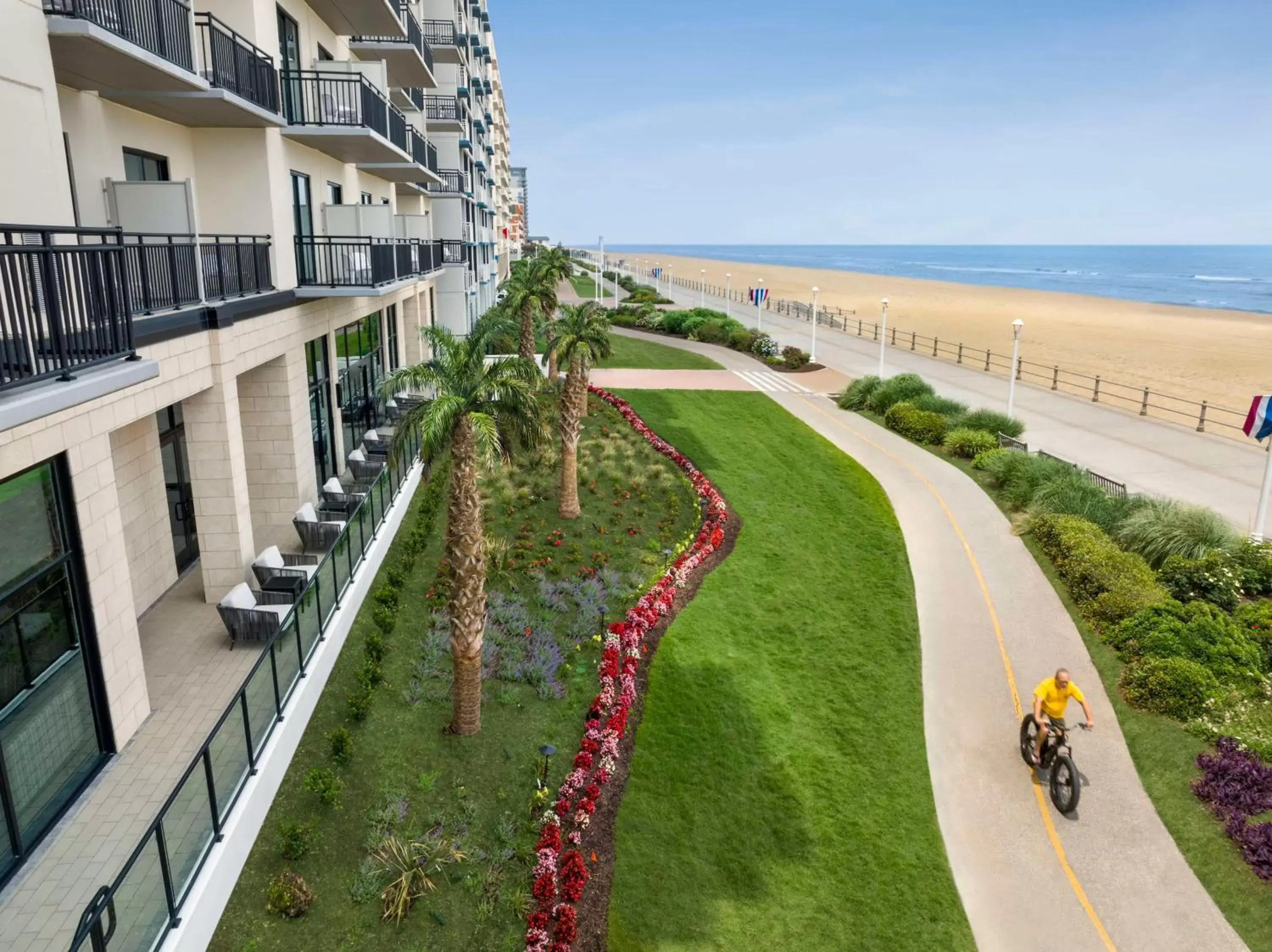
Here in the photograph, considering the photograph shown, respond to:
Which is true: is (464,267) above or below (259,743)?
above

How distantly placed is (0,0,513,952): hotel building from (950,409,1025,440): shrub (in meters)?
19.2

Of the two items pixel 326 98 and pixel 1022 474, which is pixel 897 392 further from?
pixel 326 98

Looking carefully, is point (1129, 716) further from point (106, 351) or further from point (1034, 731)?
point (106, 351)

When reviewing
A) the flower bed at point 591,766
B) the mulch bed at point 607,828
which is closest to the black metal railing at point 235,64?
the flower bed at point 591,766

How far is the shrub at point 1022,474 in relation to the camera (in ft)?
74.6

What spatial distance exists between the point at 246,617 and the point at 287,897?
4.22 m

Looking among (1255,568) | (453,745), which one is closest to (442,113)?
(453,745)

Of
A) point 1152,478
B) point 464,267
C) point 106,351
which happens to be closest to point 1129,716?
point 1152,478

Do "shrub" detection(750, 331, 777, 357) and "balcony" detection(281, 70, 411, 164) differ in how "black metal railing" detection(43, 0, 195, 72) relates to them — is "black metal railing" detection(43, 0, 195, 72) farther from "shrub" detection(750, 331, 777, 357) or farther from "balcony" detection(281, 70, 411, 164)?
"shrub" detection(750, 331, 777, 357)

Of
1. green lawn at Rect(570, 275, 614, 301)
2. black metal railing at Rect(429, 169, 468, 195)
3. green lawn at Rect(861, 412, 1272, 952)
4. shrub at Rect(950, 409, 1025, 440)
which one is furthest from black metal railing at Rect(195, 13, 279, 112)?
green lawn at Rect(570, 275, 614, 301)

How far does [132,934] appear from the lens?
23.4 feet

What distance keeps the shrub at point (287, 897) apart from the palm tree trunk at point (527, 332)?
22.4 metres

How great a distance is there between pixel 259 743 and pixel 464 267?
38066 mm

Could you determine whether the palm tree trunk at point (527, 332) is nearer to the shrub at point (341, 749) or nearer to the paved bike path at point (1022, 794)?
the paved bike path at point (1022, 794)
